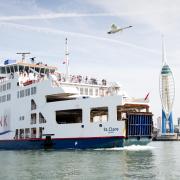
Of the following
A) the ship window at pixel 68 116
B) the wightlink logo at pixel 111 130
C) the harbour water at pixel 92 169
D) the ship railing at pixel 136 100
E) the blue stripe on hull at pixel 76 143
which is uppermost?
the ship railing at pixel 136 100

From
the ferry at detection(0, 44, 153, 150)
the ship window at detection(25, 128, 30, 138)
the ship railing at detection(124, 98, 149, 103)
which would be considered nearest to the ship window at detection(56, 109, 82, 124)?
the ferry at detection(0, 44, 153, 150)

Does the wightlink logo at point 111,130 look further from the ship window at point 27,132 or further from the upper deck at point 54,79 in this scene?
the ship window at point 27,132

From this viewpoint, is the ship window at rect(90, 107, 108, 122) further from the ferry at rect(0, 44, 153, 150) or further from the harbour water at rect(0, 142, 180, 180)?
the harbour water at rect(0, 142, 180, 180)

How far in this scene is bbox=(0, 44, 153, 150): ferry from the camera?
34.2 m

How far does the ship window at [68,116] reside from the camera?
37.0 m

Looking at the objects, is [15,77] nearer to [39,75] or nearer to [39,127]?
[39,75]

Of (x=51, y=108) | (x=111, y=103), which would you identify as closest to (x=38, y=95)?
(x=51, y=108)

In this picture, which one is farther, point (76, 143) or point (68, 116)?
point (68, 116)

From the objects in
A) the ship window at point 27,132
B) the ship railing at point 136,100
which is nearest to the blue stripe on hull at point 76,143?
the ship window at point 27,132

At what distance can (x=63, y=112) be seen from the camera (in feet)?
121

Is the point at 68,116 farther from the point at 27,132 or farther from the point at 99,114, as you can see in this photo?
the point at 27,132

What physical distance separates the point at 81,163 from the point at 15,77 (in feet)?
64.0

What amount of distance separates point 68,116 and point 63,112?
266cm

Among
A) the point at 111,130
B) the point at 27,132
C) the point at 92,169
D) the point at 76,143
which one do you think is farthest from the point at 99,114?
the point at 92,169
